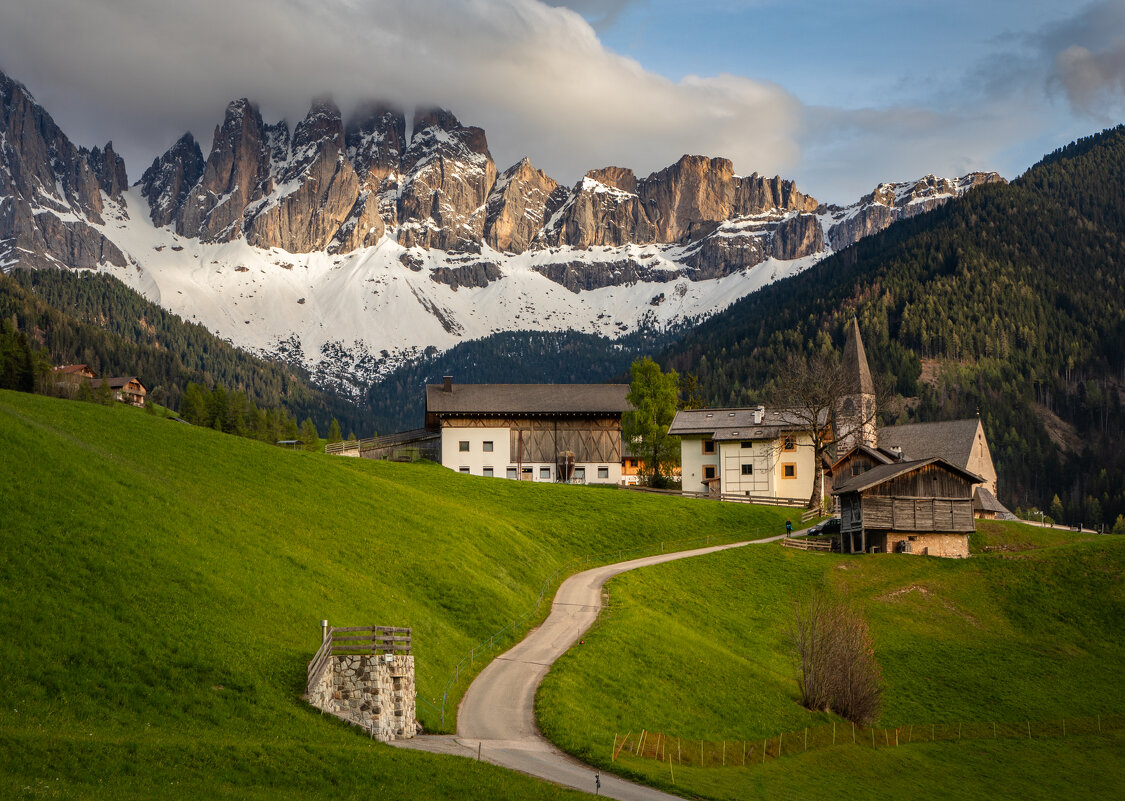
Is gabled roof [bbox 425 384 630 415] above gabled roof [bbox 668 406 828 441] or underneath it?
above

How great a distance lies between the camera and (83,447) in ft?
139

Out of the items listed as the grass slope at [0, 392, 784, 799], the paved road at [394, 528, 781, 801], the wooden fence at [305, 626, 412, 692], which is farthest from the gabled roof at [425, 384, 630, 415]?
the wooden fence at [305, 626, 412, 692]

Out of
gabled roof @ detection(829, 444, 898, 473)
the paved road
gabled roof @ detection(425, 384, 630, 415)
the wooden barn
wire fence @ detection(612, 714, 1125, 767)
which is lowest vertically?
wire fence @ detection(612, 714, 1125, 767)

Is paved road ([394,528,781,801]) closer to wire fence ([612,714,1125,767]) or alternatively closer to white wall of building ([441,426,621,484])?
wire fence ([612,714,1125,767])

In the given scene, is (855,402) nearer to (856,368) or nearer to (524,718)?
(856,368)

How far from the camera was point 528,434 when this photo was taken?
107 metres

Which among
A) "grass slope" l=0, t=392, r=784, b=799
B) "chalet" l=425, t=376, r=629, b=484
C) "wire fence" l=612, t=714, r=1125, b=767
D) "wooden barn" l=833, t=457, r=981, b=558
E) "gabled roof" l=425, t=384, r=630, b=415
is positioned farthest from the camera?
"gabled roof" l=425, t=384, r=630, b=415

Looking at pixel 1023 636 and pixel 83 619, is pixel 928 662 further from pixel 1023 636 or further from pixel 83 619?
pixel 83 619

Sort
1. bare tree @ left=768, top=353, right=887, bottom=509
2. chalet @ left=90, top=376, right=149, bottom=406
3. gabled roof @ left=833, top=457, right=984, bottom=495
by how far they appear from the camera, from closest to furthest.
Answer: gabled roof @ left=833, top=457, right=984, bottom=495 < bare tree @ left=768, top=353, right=887, bottom=509 < chalet @ left=90, top=376, right=149, bottom=406

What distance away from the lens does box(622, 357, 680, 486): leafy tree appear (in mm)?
95375

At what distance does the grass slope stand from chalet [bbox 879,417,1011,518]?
172 ft

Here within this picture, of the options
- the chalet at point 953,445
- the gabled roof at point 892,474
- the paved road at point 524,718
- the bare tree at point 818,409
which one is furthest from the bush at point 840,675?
the chalet at point 953,445

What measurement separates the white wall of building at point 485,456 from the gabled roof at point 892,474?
39239 mm

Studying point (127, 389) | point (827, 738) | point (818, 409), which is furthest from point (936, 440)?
point (127, 389)
